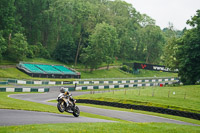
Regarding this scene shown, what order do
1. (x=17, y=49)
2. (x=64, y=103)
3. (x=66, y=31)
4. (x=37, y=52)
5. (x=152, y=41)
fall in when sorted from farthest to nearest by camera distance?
(x=152, y=41) < (x=66, y=31) < (x=37, y=52) < (x=17, y=49) < (x=64, y=103)

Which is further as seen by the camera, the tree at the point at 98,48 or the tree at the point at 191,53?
the tree at the point at 98,48

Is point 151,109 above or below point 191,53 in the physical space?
below

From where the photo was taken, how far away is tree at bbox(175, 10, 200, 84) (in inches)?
1977

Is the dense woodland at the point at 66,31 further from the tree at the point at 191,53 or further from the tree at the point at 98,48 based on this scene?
the tree at the point at 191,53

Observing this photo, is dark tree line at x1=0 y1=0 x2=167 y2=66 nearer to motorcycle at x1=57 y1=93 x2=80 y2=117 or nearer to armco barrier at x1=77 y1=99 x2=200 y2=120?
armco barrier at x1=77 y1=99 x2=200 y2=120

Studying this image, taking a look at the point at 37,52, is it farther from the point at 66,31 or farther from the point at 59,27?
the point at 59,27

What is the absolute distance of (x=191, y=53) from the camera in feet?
167

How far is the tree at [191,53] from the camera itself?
50.2 m

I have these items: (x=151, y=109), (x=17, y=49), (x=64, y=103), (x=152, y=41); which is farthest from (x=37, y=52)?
(x=64, y=103)

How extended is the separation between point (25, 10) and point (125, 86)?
4162 cm

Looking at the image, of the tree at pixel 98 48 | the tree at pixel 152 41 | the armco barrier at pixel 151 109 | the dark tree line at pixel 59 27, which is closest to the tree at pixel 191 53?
the armco barrier at pixel 151 109

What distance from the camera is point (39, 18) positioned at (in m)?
83.1

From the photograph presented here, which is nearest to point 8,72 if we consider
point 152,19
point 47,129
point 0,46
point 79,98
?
point 0,46

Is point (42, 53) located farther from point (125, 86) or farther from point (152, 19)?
point (152, 19)
